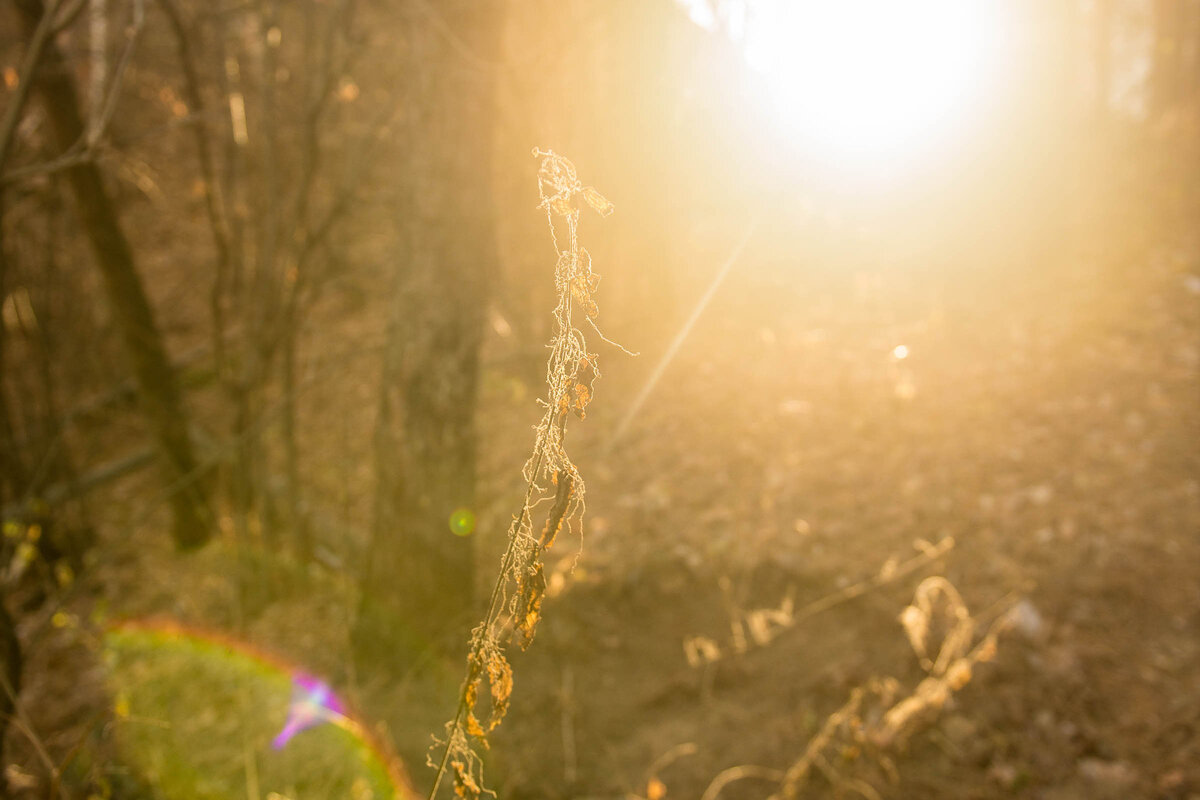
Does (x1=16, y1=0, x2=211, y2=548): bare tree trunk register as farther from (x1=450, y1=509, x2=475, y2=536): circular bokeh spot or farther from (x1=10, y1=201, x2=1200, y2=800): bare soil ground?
(x1=450, y1=509, x2=475, y2=536): circular bokeh spot

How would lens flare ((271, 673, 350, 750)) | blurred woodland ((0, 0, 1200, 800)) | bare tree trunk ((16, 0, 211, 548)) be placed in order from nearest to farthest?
blurred woodland ((0, 0, 1200, 800))
lens flare ((271, 673, 350, 750))
bare tree trunk ((16, 0, 211, 548))

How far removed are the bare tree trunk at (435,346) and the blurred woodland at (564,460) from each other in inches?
0.7

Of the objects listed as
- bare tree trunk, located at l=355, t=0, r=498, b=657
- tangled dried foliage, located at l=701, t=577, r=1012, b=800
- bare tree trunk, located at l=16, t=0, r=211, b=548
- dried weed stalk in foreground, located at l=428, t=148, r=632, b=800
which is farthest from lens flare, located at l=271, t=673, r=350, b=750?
dried weed stalk in foreground, located at l=428, t=148, r=632, b=800

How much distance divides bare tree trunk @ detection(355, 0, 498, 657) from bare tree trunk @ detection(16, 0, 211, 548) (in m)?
1.08

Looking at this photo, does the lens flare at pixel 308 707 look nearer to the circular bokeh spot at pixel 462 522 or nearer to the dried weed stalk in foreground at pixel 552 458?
the circular bokeh spot at pixel 462 522

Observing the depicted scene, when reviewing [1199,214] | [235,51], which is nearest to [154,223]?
[235,51]

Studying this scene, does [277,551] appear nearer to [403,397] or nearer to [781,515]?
[403,397]

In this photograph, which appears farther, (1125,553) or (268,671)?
(268,671)

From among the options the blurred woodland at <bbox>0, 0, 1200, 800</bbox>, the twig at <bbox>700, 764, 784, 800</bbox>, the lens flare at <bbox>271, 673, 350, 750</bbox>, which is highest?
the blurred woodland at <bbox>0, 0, 1200, 800</bbox>

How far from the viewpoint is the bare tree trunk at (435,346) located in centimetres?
285

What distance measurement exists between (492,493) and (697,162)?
148 inches

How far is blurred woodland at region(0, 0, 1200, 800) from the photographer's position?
253cm

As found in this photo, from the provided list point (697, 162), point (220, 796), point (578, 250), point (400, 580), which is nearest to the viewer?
point (578, 250)

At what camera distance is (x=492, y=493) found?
4.56m
